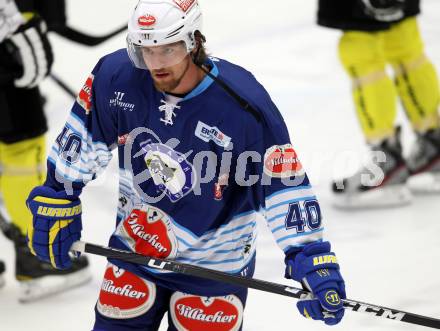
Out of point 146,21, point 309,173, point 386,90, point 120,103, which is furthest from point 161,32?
point 309,173

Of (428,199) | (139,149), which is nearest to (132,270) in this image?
(139,149)

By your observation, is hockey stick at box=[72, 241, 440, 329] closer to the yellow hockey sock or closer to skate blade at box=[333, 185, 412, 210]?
the yellow hockey sock

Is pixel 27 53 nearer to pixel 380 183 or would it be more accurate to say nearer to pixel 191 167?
pixel 191 167

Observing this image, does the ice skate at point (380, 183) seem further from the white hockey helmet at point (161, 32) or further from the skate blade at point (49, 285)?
the white hockey helmet at point (161, 32)

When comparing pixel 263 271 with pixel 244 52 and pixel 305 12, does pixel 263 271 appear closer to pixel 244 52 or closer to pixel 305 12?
pixel 244 52

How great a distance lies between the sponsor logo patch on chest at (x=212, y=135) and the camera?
2.32m

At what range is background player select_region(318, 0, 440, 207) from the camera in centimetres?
394

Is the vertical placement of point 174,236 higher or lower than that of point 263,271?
higher

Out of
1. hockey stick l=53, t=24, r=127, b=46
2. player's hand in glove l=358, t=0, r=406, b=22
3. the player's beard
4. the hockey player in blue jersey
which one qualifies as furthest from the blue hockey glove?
player's hand in glove l=358, t=0, r=406, b=22

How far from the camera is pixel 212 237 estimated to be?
2.46 meters

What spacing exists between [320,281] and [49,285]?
4.84 feet

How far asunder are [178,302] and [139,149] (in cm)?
41

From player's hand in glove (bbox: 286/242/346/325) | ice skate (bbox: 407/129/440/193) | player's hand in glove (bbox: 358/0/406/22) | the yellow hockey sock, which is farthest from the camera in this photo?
ice skate (bbox: 407/129/440/193)

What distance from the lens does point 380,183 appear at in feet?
13.7
